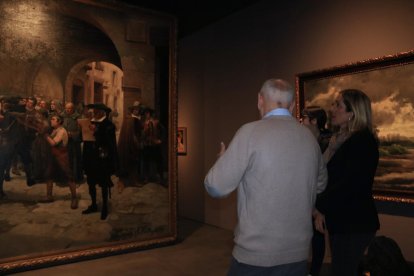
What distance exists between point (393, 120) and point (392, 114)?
72mm

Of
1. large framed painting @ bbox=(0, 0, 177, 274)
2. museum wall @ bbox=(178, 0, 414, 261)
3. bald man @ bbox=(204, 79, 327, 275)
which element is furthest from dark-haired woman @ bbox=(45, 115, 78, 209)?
Result: bald man @ bbox=(204, 79, 327, 275)

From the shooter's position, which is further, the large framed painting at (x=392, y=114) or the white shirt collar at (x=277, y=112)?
the large framed painting at (x=392, y=114)

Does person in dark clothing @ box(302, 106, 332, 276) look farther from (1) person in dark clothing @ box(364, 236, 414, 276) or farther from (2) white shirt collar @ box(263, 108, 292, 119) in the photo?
(2) white shirt collar @ box(263, 108, 292, 119)

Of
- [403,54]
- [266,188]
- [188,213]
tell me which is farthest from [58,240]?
[403,54]

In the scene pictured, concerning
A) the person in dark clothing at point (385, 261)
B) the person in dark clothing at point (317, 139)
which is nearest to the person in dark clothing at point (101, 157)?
the person in dark clothing at point (317, 139)

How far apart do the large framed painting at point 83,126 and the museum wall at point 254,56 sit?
137cm

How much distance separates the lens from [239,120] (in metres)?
6.67

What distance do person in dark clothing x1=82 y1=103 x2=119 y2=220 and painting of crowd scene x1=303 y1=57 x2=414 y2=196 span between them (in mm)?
3534

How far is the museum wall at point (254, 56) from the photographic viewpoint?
4398 millimetres

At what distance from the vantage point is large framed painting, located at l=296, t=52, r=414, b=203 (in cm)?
403

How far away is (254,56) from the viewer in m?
6.38

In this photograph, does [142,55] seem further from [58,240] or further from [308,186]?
[308,186]

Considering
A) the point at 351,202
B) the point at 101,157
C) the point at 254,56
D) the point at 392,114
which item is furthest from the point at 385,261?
the point at 254,56

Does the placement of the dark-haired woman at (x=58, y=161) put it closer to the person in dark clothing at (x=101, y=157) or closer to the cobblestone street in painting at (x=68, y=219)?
the cobblestone street in painting at (x=68, y=219)
